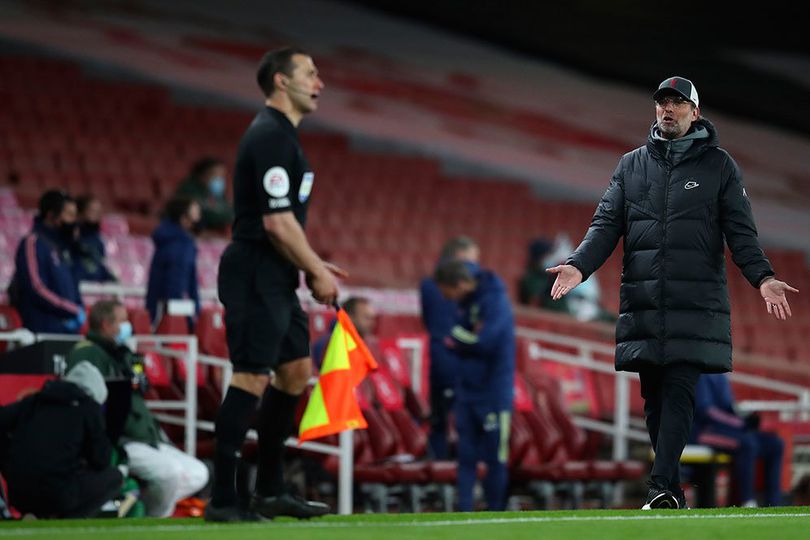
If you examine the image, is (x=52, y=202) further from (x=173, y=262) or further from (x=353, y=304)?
(x=353, y=304)

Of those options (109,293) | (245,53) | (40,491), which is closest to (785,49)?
(245,53)

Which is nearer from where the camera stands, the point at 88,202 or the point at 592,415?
the point at 88,202

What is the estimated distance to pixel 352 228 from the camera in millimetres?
17219

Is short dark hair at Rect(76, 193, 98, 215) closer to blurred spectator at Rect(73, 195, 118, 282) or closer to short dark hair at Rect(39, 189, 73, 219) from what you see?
blurred spectator at Rect(73, 195, 118, 282)

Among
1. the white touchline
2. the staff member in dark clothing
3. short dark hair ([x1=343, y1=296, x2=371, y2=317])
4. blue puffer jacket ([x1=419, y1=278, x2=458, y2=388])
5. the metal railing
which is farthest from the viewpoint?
the metal railing

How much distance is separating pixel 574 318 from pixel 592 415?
312 cm

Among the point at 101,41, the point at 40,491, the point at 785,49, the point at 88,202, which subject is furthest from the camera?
the point at 785,49

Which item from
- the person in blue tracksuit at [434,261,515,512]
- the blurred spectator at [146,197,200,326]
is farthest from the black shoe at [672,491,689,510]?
the blurred spectator at [146,197,200,326]

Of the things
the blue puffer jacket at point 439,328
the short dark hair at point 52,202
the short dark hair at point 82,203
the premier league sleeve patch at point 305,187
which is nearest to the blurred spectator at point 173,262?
the short dark hair at point 82,203

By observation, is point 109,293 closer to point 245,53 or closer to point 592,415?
point 592,415

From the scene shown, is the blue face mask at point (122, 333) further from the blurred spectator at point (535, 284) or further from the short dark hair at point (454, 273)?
the blurred spectator at point (535, 284)

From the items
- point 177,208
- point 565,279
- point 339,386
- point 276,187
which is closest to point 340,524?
point 339,386

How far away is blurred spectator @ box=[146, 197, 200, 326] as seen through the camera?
34.7ft

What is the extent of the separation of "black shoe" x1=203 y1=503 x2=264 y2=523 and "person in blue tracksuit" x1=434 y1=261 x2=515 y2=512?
442cm
